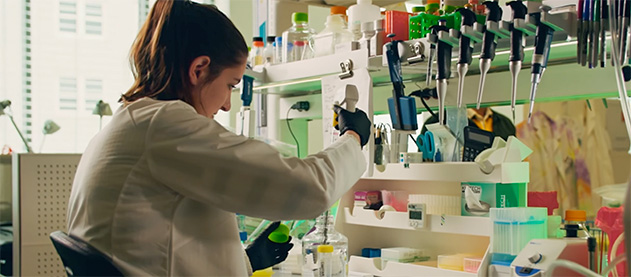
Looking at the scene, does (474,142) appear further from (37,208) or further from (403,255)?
(37,208)

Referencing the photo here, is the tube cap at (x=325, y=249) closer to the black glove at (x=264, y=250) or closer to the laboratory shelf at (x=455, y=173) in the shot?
the black glove at (x=264, y=250)

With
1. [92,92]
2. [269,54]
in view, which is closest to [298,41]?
[269,54]

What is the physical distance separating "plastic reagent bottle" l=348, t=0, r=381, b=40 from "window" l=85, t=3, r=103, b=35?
101 inches

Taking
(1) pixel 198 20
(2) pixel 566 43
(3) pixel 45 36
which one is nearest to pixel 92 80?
(3) pixel 45 36

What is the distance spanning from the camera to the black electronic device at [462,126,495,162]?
1582 mm

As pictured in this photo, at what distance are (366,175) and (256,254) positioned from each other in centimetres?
39

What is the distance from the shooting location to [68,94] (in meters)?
3.87

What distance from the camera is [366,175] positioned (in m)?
1.75

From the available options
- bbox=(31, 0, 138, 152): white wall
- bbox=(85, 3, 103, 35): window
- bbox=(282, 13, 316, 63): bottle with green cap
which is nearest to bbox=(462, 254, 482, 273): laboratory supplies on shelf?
bbox=(282, 13, 316, 63): bottle with green cap

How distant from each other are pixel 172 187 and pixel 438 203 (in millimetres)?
752

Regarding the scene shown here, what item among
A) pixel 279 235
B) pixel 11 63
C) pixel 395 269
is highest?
pixel 11 63

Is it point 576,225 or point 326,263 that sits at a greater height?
point 576,225

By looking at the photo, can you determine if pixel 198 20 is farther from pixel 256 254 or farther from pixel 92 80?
pixel 92 80

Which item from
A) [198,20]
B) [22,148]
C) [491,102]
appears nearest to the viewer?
[198,20]
